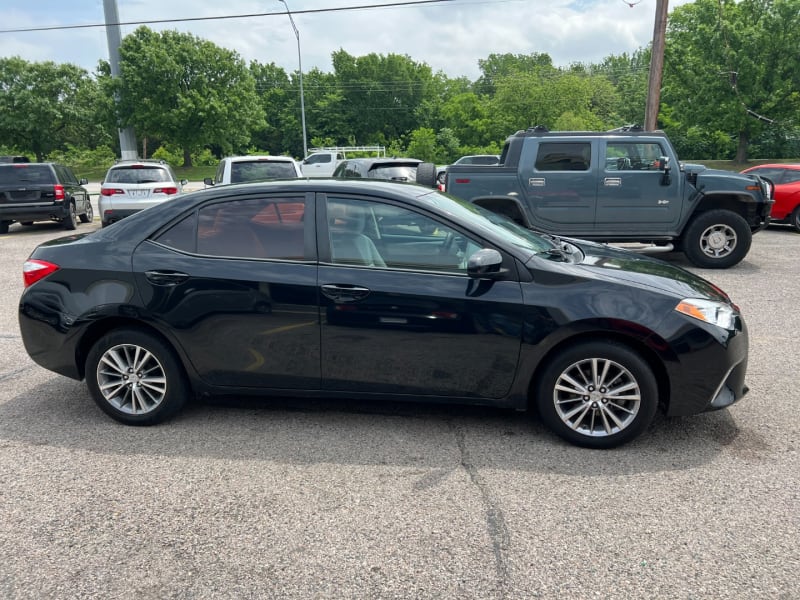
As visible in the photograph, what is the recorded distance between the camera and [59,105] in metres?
52.2

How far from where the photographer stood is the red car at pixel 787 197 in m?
14.1

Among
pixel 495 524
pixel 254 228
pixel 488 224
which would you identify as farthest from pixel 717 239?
pixel 495 524

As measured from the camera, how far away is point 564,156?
9.45 m

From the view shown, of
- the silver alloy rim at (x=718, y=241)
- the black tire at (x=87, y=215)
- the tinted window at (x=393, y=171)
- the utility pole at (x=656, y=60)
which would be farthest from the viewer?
the black tire at (x=87, y=215)

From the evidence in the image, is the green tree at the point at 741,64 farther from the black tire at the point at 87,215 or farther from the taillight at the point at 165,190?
the black tire at the point at 87,215

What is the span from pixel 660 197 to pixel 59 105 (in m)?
56.0

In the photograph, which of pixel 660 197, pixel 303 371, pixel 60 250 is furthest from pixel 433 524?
pixel 660 197

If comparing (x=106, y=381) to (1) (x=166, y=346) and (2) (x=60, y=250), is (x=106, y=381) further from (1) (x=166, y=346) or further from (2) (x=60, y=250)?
(2) (x=60, y=250)

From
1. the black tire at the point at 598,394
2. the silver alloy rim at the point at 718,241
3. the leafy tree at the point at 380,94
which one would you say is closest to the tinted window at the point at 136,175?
the silver alloy rim at the point at 718,241

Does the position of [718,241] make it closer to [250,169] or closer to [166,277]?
[250,169]

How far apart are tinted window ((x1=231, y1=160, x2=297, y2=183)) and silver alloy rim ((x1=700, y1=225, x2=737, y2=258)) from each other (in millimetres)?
7235

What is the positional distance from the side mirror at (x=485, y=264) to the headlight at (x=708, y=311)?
1061mm

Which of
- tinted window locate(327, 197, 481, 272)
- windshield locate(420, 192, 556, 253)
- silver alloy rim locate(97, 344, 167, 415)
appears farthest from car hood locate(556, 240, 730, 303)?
silver alloy rim locate(97, 344, 167, 415)

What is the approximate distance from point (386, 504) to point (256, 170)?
30.3ft
